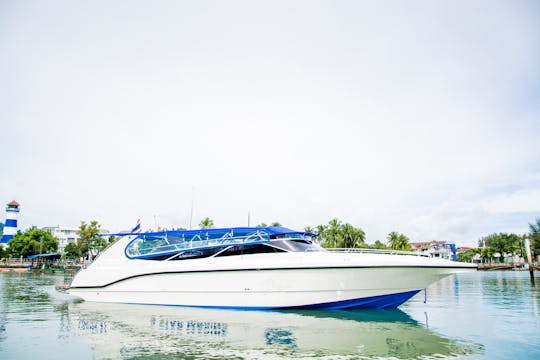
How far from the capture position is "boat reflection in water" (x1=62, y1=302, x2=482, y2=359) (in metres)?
6.30

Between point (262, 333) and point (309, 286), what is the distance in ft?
8.29

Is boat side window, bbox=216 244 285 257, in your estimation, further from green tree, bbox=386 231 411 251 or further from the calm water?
green tree, bbox=386 231 411 251

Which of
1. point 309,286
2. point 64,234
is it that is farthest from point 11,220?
point 309,286

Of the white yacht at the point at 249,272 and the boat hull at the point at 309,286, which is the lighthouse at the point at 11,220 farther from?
the boat hull at the point at 309,286

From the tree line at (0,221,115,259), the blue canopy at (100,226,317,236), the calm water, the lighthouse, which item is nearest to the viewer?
the calm water

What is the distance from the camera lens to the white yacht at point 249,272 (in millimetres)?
9633

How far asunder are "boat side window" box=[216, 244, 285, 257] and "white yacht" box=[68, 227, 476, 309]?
0.03m

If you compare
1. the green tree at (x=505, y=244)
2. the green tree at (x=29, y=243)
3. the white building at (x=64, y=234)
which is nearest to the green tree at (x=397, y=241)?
the green tree at (x=505, y=244)

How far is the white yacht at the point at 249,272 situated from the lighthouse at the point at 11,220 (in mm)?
59926

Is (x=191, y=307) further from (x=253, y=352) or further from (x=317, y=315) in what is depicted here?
(x=253, y=352)

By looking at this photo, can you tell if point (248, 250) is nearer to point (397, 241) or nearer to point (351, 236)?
point (351, 236)

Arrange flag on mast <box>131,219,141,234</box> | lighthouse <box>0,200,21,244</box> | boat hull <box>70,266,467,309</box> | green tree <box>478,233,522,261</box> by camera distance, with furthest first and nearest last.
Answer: green tree <box>478,233,522,261</box>
lighthouse <box>0,200,21,244</box>
flag on mast <box>131,219,141,234</box>
boat hull <box>70,266,467,309</box>

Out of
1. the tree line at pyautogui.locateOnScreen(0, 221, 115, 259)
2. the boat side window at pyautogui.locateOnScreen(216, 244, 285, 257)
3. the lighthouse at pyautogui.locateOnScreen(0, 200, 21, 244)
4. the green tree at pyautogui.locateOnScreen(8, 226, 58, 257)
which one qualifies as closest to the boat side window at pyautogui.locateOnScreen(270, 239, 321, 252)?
the boat side window at pyautogui.locateOnScreen(216, 244, 285, 257)

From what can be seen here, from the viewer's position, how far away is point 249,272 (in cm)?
1001
